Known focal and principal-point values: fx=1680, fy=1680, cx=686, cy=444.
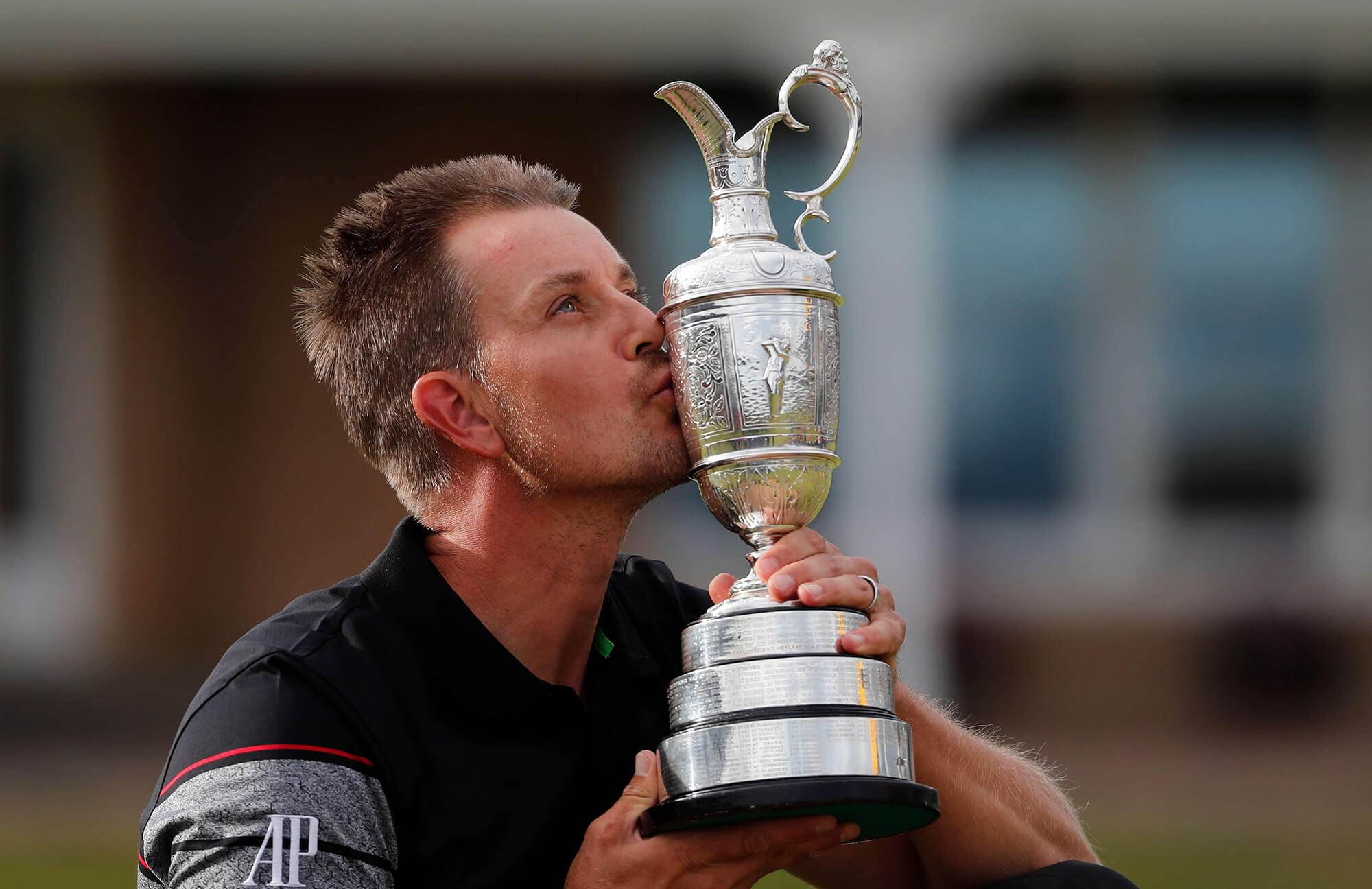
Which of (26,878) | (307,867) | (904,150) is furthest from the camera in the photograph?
(904,150)

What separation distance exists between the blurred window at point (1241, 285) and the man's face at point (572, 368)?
7582mm

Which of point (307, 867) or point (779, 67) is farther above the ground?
point (779, 67)

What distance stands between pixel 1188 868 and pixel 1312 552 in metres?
3.73

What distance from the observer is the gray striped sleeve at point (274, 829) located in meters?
2.54

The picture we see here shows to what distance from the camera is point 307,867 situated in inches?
100

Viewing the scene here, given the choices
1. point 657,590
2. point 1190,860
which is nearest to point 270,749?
point 657,590

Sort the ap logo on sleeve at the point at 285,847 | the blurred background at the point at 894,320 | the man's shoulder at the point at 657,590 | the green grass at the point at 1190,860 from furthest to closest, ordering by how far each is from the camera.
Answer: the blurred background at the point at 894,320 → the green grass at the point at 1190,860 → the man's shoulder at the point at 657,590 → the ap logo on sleeve at the point at 285,847

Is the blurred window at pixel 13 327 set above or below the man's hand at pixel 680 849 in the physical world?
above

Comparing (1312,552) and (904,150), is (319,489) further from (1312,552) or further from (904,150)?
(1312,552)

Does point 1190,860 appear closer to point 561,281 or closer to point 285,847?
point 561,281

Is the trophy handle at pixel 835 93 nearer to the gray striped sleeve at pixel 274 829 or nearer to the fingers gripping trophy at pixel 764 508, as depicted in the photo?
the fingers gripping trophy at pixel 764 508

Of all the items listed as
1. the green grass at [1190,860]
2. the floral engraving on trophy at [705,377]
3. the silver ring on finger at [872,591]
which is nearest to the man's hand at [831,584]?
the silver ring on finger at [872,591]

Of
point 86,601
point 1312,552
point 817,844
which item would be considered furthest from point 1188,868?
point 86,601

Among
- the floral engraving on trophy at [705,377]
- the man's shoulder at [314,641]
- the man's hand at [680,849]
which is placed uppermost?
the floral engraving on trophy at [705,377]
